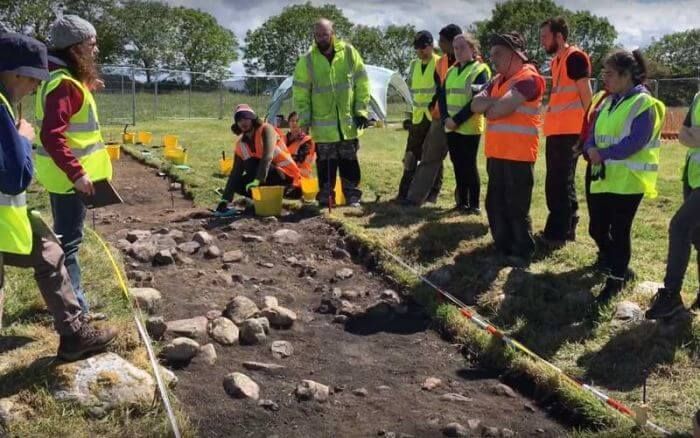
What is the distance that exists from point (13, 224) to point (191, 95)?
27.8m

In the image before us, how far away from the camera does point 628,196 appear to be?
15.4ft

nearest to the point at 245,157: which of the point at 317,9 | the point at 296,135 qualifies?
the point at 296,135

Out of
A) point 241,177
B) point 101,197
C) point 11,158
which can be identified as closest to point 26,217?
point 11,158

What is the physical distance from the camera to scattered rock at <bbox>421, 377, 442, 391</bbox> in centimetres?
388

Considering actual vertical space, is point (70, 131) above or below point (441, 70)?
below

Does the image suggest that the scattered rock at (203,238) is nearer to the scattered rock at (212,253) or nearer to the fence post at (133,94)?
the scattered rock at (212,253)

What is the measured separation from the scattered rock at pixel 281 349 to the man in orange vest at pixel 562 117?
9.09ft

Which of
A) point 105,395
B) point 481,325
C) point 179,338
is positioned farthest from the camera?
point 481,325

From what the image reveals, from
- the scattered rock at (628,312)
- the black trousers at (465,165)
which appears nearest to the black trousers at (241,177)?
the black trousers at (465,165)

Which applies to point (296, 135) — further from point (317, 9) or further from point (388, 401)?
point (317, 9)

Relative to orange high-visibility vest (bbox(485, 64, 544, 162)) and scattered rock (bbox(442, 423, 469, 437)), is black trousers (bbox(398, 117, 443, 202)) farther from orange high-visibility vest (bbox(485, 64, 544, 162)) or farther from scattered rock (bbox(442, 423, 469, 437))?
scattered rock (bbox(442, 423, 469, 437))

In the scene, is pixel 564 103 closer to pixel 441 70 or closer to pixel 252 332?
pixel 441 70

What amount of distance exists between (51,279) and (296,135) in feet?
22.1

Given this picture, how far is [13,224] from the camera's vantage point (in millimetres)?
3211
